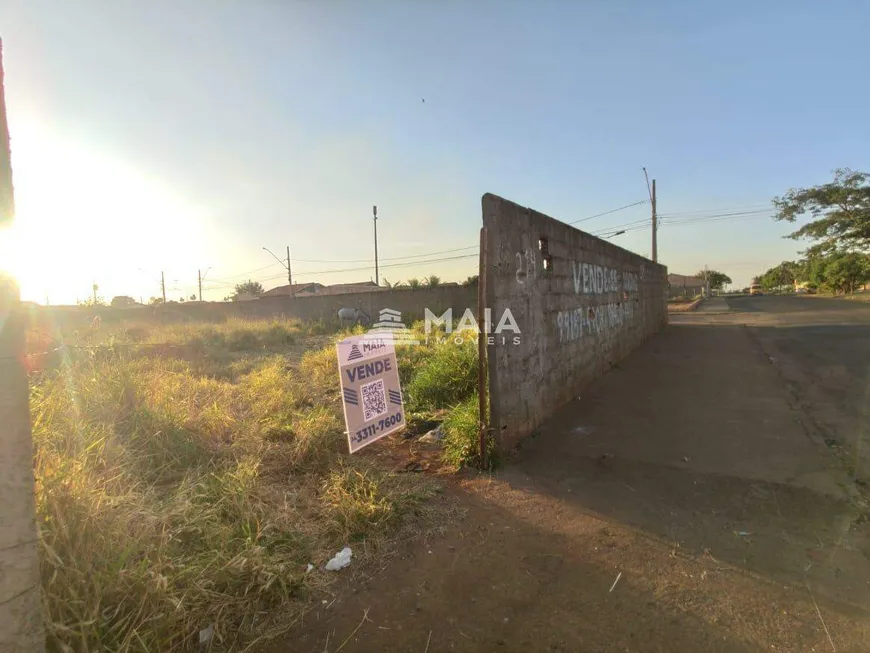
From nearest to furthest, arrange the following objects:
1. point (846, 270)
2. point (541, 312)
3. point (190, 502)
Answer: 1. point (190, 502)
2. point (541, 312)
3. point (846, 270)

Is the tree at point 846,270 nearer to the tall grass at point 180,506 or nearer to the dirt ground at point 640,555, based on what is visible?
the dirt ground at point 640,555

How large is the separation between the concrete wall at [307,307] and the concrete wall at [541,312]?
47.0ft

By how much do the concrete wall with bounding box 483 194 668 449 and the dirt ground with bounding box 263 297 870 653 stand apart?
516 millimetres

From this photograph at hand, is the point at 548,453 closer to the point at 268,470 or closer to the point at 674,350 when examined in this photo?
the point at 268,470

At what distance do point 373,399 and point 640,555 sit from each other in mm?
2487

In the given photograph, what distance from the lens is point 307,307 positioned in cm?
2641

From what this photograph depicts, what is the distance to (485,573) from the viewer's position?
2486 mm

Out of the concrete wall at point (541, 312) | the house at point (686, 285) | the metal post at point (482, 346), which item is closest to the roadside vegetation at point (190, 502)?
the metal post at point (482, 346)

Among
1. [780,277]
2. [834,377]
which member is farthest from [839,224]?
[780,277]

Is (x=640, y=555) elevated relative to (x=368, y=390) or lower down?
lower down

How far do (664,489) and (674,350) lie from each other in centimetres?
801

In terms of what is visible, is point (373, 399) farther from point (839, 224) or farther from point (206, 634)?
point (839, 224)

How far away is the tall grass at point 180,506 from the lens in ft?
6.29

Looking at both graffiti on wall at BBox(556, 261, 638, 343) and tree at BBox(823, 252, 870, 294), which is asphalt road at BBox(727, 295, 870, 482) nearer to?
graffiti on wall at BBox(556, 261, 638, 343)
